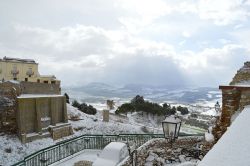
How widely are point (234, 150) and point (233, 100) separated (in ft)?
12.9

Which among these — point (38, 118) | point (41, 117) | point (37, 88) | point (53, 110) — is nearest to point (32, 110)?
point (38, 118)

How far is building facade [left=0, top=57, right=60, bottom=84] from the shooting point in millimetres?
49562

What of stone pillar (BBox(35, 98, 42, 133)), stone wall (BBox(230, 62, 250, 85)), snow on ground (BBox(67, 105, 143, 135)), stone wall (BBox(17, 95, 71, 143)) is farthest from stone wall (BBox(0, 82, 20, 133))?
stone wall (BBox(230, 62, 250, 85))

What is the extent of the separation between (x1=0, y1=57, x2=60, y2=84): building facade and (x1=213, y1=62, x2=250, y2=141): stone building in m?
44.5

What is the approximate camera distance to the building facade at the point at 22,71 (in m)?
49.6

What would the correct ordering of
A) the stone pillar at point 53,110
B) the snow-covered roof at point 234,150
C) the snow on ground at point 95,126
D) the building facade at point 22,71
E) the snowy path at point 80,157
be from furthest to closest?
the building facade at point 22,71 < the snow on ground at point 95,126 < the stone pillar at point 53,110 < the snowy path at point 80,157 < the snow-covered roof at point 234,150

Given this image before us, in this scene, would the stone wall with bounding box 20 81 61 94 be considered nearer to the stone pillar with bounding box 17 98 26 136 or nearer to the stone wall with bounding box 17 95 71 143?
the stone wall with bounding box 17 95 71 143

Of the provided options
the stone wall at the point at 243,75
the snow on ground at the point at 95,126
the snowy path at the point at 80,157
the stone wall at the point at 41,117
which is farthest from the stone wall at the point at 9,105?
the stone wall at the point at 243,75

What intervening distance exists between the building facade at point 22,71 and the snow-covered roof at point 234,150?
156ft

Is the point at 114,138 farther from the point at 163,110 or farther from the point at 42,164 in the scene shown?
the point at 163,110

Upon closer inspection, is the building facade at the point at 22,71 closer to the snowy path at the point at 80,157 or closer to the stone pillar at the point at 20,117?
the stone pillar at the point at 20,117

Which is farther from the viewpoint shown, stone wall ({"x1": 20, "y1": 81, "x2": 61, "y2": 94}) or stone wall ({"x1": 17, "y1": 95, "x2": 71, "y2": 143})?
stone wall ({"x1": 20, "y1": 81, "x2": 61, "y2": 94})

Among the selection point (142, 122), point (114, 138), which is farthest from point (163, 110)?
point (114, 138)

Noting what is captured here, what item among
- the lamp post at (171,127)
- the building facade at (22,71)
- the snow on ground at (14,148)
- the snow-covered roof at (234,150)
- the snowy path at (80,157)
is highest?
the building facade at (22,71)
